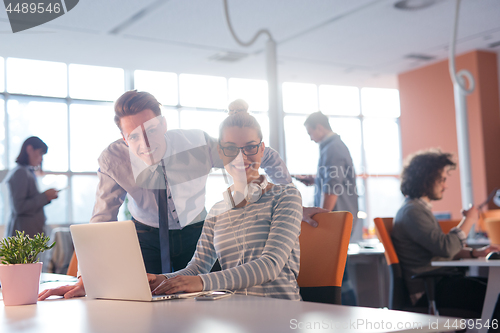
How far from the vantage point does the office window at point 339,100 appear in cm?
927

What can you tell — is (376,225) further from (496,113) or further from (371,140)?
(371,140)

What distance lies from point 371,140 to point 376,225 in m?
7.24

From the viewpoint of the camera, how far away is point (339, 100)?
9445 mm

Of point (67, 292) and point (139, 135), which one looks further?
point (139, 135)

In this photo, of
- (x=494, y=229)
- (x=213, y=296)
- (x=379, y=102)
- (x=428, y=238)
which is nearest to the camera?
(x=213, y=296)

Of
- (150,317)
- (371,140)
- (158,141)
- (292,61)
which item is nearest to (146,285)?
(150,317)

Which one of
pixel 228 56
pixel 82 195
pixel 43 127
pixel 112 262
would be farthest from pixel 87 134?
pixel 112 262

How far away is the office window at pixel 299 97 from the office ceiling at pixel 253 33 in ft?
3.43

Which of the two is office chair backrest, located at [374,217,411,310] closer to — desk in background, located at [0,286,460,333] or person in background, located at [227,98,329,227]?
person in background, located at [227,98,329,227]

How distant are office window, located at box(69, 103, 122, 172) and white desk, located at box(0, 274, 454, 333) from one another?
21.6 feet

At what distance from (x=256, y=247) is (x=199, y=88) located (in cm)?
692

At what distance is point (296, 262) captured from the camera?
145 centimetres

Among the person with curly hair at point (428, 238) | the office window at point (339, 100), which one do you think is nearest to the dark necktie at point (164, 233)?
the person with curly hair at point (428, 238)

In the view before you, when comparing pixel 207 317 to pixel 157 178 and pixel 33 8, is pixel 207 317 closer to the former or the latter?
pixel 157 178
